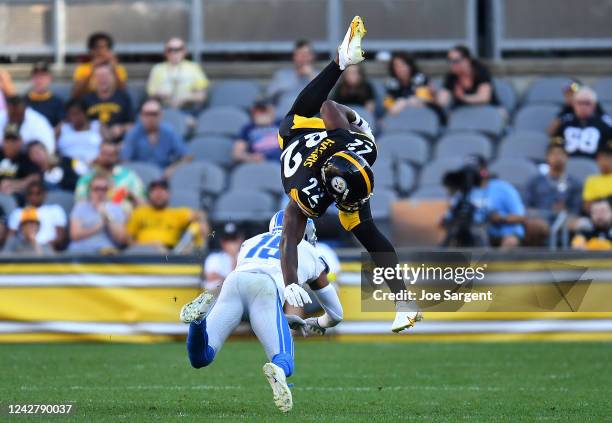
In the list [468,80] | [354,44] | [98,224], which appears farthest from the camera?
[468,80]

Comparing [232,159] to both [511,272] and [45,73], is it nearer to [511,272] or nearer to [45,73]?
[45,73]

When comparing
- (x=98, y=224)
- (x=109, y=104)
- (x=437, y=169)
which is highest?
(x=109, y=104)

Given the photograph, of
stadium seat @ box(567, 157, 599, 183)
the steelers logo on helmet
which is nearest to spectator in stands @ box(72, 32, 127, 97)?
stadium seat @ box(567, 157, 599, 183)

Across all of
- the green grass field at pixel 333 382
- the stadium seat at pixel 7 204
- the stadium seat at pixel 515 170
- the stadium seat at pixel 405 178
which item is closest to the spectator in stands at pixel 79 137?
the stadium seat at pixel 7 204

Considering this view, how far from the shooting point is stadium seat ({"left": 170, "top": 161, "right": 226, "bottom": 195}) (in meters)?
16.4

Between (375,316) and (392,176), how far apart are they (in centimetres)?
215

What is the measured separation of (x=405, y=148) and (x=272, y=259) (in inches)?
310

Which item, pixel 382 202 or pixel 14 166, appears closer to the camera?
pixel 382 202

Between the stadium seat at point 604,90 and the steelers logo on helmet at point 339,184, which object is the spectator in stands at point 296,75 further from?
the steelers logo on helmet at point 339,184

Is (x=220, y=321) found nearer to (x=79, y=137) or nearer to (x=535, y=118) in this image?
(x=79, y=137)

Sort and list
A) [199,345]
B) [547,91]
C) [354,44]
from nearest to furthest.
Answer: [199,345] < [354,44] < [547,91]

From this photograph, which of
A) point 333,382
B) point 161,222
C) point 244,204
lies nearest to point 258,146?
point 244,204

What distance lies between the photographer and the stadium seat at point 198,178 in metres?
16.4

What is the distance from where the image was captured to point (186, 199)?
1606cm
